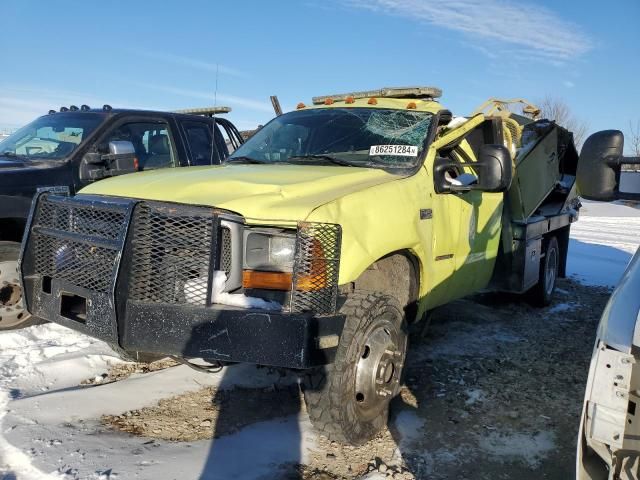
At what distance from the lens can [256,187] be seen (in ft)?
10.2

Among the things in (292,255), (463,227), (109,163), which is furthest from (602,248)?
(292,255)

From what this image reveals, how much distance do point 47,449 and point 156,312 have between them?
41.3 inches

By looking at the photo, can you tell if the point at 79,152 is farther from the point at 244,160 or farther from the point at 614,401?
the point at 614,401

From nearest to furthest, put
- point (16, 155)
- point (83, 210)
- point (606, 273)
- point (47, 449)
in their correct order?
1. point (47, 449)
2. point (83, 210)
3. point (16, 155)
4. point (606, 273)

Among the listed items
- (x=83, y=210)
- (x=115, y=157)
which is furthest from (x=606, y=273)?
(x=83, y=210)

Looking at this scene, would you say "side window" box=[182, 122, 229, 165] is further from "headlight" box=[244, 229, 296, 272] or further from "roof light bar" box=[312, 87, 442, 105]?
"headlight" box=[244, 229, 296, 272]

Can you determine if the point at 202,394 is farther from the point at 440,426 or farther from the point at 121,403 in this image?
the point at 440,426

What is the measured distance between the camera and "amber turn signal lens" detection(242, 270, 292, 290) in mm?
Result: 2932

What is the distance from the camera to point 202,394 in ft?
13.1

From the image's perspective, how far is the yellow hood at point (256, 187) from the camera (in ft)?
9.55

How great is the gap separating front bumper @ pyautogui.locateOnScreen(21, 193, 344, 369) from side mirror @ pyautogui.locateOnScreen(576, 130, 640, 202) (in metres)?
1.49

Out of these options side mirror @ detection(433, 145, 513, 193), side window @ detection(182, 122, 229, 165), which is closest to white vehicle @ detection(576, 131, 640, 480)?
side mirror @ detection(433, 145, 513, 193)

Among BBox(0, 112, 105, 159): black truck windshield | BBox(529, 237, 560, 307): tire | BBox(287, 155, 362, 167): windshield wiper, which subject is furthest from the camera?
BBox(529, 237, 560, 307): tire

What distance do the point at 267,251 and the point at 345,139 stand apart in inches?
65.9
